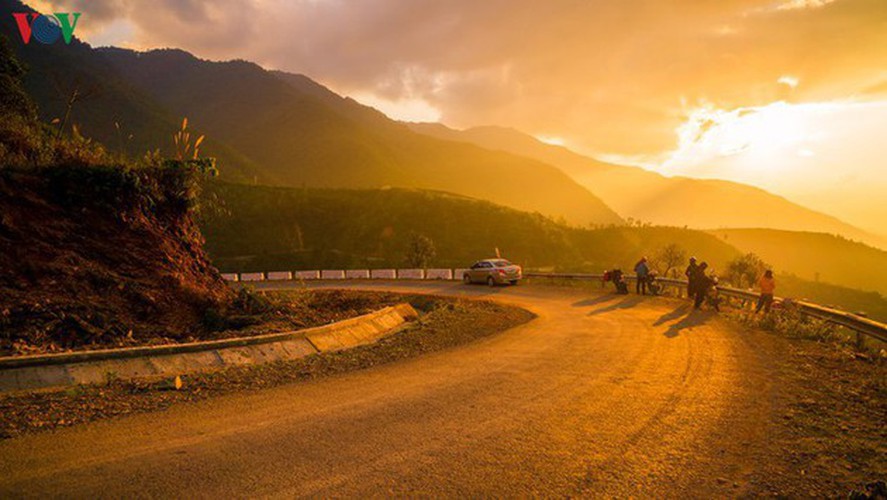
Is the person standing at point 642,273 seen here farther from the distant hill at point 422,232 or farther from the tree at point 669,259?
the tree at point 669,259

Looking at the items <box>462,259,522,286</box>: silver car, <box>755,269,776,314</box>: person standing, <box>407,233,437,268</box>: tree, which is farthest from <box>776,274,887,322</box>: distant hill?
<box>755,269,776,314</box>: person standing

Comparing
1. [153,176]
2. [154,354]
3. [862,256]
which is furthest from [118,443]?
[862,256]

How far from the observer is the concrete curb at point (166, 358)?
19.8ft

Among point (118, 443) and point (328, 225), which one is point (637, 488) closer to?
point (118, 443)

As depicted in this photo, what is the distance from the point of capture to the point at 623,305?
18000 millimetres

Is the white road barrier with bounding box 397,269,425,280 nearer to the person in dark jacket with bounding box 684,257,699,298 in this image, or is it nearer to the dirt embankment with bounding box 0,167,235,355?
the person in dark jacket with bounding box 684,257,699,298

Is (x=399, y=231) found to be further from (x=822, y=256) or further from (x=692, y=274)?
(x=822, y=256)

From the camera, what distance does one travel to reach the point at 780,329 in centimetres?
1227

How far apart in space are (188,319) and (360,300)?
7689mm

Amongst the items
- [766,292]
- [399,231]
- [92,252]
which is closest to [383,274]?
[766,292]

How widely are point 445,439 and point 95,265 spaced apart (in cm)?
840

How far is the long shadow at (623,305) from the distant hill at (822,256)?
14125 centimetres

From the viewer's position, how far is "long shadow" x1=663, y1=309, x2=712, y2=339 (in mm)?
11802

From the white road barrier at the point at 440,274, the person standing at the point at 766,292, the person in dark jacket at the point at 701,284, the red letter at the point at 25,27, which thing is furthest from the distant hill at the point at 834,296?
the red letter at the point at 25,27
